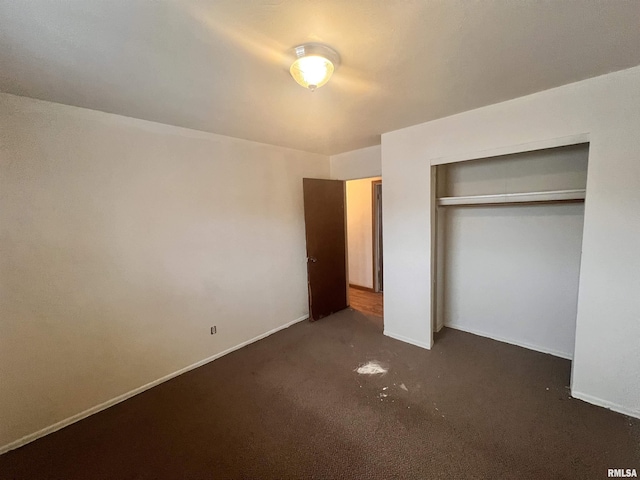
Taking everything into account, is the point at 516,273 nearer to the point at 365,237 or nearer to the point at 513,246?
the point at 513,246

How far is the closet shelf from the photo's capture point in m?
2.31

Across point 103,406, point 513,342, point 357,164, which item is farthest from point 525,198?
point 103,406

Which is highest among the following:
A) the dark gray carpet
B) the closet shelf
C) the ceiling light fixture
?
the ceiling light fixture

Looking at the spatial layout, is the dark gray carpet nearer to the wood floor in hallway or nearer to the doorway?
→ the wood floor in hallway

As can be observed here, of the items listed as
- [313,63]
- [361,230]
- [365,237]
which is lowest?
[365,237]

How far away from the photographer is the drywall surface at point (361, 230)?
5.33 meters

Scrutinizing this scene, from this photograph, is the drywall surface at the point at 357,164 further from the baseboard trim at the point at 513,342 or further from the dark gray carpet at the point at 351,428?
the dark gray carpet at the point at 351,428

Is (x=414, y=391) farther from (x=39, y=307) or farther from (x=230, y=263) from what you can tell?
(x=39, y=307)

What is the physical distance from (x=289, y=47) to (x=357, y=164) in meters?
2.59

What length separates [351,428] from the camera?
1976 mm

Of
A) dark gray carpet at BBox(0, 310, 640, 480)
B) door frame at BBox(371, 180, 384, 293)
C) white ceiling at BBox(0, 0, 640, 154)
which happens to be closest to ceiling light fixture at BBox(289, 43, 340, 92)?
white ceiling at BBox(0, 0, 640, 154)

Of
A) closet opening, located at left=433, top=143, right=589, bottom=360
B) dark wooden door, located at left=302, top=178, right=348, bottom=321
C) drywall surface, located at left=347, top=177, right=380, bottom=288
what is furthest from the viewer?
drywall surface, located at left=347, top=177, right=380, bottom=288

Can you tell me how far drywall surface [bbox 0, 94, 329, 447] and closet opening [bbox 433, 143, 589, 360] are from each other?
2.46 m

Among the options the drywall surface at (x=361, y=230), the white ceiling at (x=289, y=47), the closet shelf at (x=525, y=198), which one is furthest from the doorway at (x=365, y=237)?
the white ceiling at (x=289, y=47)
